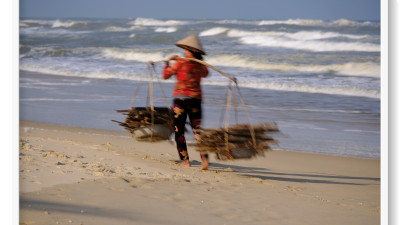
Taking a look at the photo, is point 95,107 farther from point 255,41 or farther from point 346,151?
point 255,41

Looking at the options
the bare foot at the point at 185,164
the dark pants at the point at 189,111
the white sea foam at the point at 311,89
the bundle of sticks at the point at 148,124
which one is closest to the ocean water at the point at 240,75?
the white sea foam at the point at 311,89

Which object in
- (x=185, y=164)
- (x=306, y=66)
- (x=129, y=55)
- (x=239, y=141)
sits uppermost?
(x=129, y=55)

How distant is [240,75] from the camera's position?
439 inches

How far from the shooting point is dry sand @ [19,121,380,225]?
Answer: 357cm

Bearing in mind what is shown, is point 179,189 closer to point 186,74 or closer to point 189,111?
point 189,111

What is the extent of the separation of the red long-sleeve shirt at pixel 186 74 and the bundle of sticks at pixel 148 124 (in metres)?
0.35

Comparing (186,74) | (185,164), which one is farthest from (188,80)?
(185,164)

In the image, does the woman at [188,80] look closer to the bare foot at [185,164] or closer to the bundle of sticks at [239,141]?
the bundle of sticks at [239,141]

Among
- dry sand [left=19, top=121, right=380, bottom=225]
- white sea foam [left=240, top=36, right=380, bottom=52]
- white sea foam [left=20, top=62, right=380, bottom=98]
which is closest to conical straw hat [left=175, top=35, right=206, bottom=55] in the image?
dry sand [left=19, top=121, right=380, bottom=225]

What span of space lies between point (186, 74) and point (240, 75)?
6.53 meters

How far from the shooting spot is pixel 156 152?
18.9 ft

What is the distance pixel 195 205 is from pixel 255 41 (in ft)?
34.9

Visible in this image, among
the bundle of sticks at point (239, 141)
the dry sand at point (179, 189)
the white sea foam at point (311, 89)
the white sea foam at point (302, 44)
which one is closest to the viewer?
the dry sand at point (179, 189)

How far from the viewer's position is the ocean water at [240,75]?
6576 mm
